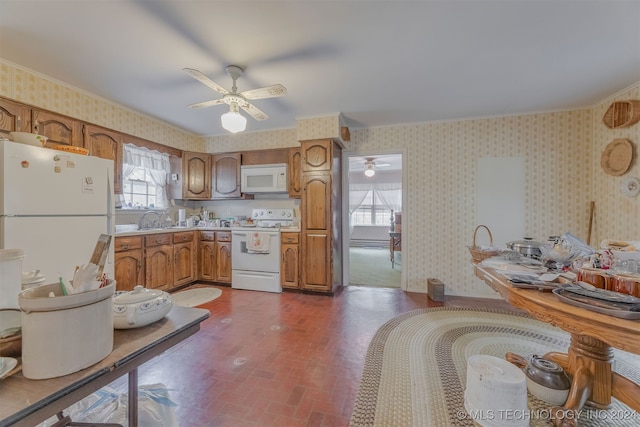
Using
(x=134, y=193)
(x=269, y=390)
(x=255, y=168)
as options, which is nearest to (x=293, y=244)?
(x=255, y=168)

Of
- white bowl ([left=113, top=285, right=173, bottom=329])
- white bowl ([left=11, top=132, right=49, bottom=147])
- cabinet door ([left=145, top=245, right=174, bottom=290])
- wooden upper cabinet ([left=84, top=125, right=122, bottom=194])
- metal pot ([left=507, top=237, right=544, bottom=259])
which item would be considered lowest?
cabinet door ([left=145, top=245, right=174, bottom=290])

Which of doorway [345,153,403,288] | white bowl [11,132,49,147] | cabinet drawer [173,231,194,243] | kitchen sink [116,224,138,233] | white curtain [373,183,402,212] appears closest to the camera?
white bowl [11,132,49,147]

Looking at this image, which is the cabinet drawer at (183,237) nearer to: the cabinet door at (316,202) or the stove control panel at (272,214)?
the stove control panel at (272,214)

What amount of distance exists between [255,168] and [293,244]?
4.56ft

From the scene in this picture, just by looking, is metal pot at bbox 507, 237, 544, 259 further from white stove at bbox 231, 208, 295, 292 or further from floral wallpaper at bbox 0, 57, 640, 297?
white stove at bbox 231, 208, 295, 292

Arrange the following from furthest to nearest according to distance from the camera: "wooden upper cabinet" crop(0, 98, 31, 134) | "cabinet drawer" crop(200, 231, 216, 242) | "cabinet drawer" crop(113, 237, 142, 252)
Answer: "cabinet drawer" crop(200, 231, 216, 242) < "cabinet drawer" crop(113, 237, 142, 252) < "wooden upper cabinet" crop(0, 98, 31, 134)

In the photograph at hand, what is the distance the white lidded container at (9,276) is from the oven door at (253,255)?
9.66ft

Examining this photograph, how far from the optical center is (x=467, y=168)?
11.9ft

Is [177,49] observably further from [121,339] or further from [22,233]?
[121,339]

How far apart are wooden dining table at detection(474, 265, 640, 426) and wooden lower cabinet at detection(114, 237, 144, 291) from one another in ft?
11.7

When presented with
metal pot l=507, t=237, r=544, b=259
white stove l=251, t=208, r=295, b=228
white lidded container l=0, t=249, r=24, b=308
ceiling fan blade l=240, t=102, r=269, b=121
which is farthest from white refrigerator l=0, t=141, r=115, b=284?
metal pot l=507, t=237, r=544, b=259

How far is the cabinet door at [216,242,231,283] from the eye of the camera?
13.0 feet

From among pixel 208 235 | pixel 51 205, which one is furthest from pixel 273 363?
pixel 208 235

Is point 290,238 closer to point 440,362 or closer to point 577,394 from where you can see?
point 440,362
